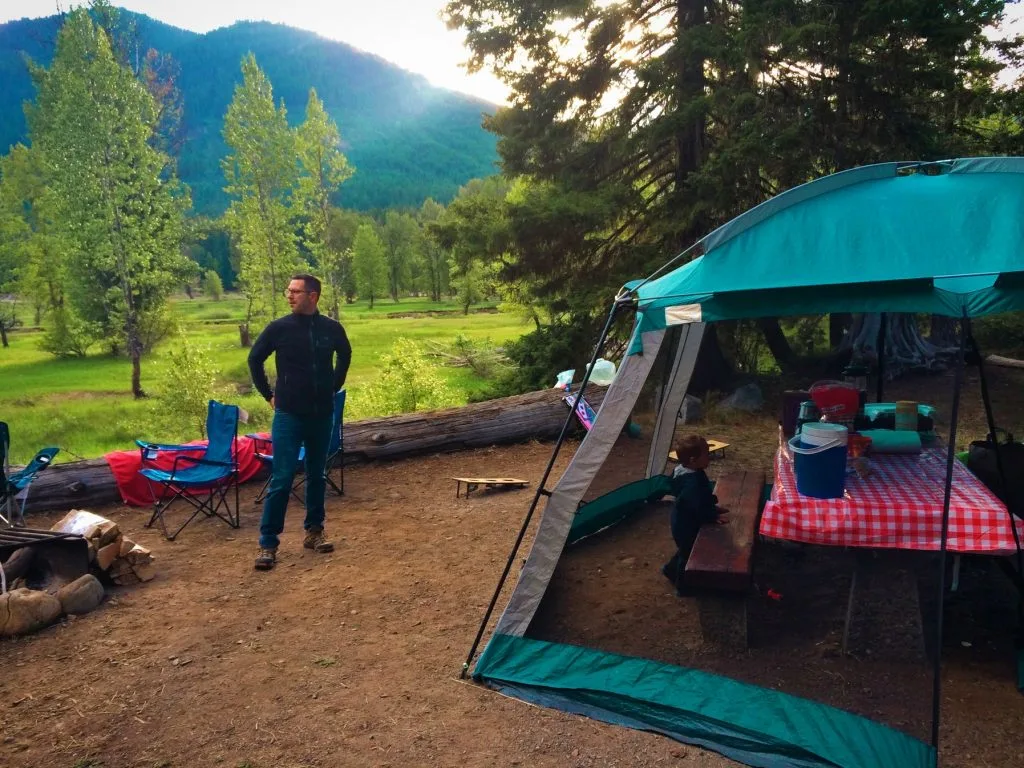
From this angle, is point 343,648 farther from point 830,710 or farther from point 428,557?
point 830,710

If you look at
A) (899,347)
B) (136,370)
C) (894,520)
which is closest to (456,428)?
(894,520)

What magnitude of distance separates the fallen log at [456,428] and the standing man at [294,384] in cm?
250

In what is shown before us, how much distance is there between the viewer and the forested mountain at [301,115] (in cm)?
11450

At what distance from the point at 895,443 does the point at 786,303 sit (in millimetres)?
1222

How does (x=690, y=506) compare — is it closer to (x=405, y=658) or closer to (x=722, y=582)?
(x=722, y=582)

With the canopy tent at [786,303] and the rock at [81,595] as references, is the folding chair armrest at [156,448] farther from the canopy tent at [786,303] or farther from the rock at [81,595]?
the canopy tent at [786,303]

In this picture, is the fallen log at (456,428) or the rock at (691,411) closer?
the fallen log at (456,428)

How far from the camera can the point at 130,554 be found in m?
4.32

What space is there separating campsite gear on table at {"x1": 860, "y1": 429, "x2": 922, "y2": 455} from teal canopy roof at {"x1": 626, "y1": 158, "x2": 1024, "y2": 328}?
1117mm

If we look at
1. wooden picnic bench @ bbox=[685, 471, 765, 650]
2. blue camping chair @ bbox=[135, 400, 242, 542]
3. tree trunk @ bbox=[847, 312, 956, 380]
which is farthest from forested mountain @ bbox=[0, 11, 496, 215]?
wooden picnic bench @ bbox=[685, 471, 765, 650]

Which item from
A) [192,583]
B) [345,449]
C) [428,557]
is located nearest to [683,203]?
[345,449]

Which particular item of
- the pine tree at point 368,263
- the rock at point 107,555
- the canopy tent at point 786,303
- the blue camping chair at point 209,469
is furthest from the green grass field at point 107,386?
the pine tree at point 368,263

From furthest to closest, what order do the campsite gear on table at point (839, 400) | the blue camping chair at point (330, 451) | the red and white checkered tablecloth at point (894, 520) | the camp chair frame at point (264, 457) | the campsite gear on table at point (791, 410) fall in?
the camp chair frame at point (264, 457) → the blue camping chair at point (330, 451) → the campsite gear on table at point (791, 410) → the campsite gear on table at point (839, 400) → the red and white checkered tablecloth at point (894, 520)

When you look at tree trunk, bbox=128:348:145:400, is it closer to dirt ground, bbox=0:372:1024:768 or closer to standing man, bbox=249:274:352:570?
dirt ground, bbox=0:372:1024:768
